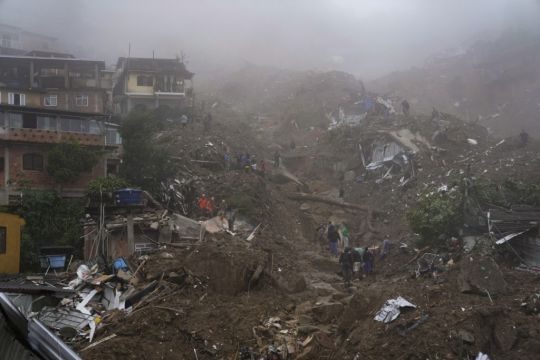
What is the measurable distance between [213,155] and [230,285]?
15.6 meters

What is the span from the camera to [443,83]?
54.8 metres

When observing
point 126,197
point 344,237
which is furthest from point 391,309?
point 126,197

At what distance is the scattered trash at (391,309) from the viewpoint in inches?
471

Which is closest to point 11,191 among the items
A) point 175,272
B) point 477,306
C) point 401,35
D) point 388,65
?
point 175,272

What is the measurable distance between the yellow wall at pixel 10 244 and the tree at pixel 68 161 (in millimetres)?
6345

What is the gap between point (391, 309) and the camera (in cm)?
1216

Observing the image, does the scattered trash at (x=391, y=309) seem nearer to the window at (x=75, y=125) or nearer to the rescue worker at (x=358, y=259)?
the rescue worker at (x=358, y=259)

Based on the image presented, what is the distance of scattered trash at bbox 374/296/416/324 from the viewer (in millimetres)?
11969

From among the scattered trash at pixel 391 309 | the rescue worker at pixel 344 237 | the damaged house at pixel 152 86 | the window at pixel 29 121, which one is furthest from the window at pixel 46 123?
the scattered trash at pixel 391 309

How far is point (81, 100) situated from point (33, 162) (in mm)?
12942

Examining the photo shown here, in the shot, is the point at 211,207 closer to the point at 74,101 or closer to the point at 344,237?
the point at 344,237

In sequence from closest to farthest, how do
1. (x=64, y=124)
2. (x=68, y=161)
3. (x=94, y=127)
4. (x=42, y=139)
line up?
(x=68, y=161)
(x=42, y=139)
(x=64, y=124)
(x=94, y=127)

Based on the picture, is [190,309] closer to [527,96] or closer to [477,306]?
[477,306]

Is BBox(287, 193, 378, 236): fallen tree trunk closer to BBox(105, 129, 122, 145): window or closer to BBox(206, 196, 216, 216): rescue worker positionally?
BBox(206, 196, 216, 216): rescue worker
